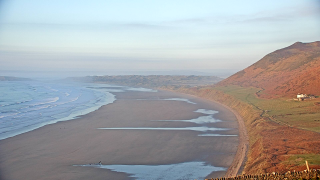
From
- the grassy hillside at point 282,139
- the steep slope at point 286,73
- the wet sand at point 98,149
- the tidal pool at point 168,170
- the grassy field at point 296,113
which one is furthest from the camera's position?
the steep slope at point 286,73

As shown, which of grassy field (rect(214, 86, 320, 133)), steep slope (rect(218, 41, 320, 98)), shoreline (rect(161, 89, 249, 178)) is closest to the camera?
shoreline (rect(161, 89, 249, 178))

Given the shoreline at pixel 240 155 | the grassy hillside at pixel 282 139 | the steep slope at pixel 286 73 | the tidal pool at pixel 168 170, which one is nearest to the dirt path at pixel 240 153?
the shoreline at pixel 240 155

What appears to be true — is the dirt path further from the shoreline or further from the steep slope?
the steep slope

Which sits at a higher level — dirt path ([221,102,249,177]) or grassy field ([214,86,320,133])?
grassy field ([214,86,320,133])

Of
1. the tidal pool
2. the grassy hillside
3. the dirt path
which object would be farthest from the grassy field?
the tidal pool

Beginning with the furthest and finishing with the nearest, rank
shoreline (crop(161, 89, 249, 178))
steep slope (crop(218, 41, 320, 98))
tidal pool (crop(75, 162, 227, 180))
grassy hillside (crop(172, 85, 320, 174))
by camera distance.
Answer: steep slope (crop(218, 41, 320, 98)), shoreline (crop(161, 89, 249, 178)), tidal pool (crop(75, 162, 227, 180)), grassy hillside (crop(172, 85, 320, 174))

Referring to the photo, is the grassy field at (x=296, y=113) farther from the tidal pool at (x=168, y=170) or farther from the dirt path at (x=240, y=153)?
the tidal pool at (x=168, y=170)

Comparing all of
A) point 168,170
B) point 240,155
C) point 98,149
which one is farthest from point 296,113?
point 98,149

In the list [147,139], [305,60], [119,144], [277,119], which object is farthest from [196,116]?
[305,60]

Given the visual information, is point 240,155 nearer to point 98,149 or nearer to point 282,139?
point 282,139
